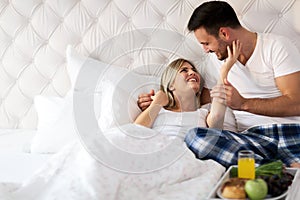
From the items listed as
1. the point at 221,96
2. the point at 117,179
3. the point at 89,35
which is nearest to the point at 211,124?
the point at 221,96

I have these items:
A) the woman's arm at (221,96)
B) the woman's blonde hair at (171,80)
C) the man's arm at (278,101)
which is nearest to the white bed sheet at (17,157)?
the woman's blonde hair at (171,80)

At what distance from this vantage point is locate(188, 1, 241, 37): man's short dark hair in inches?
96.5

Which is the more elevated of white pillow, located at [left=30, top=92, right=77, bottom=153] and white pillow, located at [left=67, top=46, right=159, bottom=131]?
white pillow, located at [left=67, top=46, right=159, bottom=131]

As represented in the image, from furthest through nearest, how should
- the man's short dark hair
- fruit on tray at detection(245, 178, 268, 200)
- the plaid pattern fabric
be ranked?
the man's short dark hair → the plaid pattern fabric → fruit on tray at detection(245, 178, 268, 200)

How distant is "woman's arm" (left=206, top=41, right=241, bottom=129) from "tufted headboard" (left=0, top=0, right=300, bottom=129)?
0.63ft

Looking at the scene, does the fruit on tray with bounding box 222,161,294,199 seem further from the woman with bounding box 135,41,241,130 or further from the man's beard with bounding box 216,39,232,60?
the man's beard with bounding box 216,39,232,60

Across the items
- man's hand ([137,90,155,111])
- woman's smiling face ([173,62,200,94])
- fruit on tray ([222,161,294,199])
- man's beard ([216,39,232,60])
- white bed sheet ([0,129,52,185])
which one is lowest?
white bed sheet ([0,129,52,185])

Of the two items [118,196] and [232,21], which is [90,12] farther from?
[118,196]

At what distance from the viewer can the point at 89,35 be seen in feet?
9.21

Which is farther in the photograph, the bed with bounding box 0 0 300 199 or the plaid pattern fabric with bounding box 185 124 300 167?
the bed with bounding box 0 0 300 199

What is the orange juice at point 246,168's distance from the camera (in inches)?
68.5

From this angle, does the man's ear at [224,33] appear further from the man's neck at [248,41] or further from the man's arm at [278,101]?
the man's arm at [278,101]

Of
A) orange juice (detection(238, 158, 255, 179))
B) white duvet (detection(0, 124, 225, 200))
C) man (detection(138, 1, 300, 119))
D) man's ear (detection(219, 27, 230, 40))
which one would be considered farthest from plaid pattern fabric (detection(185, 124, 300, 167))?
man's ear (detection(219, 27, 230, 40))

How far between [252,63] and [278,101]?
21 cm
